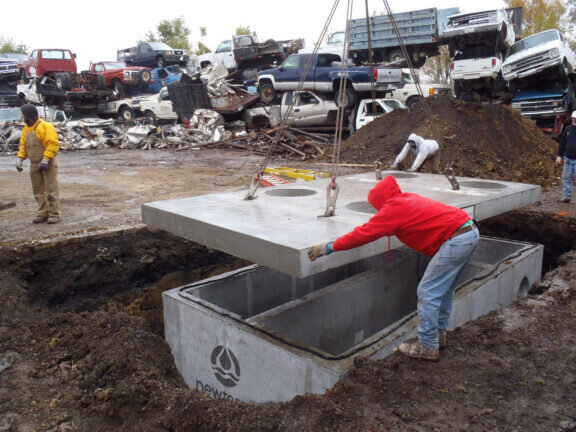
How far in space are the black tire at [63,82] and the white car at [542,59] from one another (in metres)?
18.1

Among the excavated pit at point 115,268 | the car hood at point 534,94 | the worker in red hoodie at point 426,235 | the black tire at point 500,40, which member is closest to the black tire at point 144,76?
the black tire at point 500,40

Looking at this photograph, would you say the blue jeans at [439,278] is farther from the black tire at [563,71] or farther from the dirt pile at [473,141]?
the black tire at [563,71]

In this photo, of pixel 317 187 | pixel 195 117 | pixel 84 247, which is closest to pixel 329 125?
pixel 195 117

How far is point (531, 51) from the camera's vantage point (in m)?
14.5

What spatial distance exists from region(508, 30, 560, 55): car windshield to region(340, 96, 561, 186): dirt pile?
3.69 metres

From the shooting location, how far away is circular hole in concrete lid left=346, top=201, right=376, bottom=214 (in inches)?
192

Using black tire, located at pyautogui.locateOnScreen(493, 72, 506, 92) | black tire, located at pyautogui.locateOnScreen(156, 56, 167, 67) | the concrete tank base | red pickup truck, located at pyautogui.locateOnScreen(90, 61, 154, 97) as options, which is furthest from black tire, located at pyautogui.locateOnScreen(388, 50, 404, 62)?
the concrete tank base

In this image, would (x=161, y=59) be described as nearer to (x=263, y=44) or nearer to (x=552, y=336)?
(x=263, y=44)

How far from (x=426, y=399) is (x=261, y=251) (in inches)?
63.6

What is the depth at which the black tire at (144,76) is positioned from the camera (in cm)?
2352

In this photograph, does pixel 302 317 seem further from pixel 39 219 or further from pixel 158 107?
pixel 158 107

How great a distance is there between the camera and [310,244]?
3617mm

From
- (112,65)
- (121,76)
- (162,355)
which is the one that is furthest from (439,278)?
(112,65)

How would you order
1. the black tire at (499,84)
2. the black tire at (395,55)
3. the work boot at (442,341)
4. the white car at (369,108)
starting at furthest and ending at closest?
the black tire at (395,55), the black tire at (499,84), the white car at (369,108), the work boot at (442,341)
